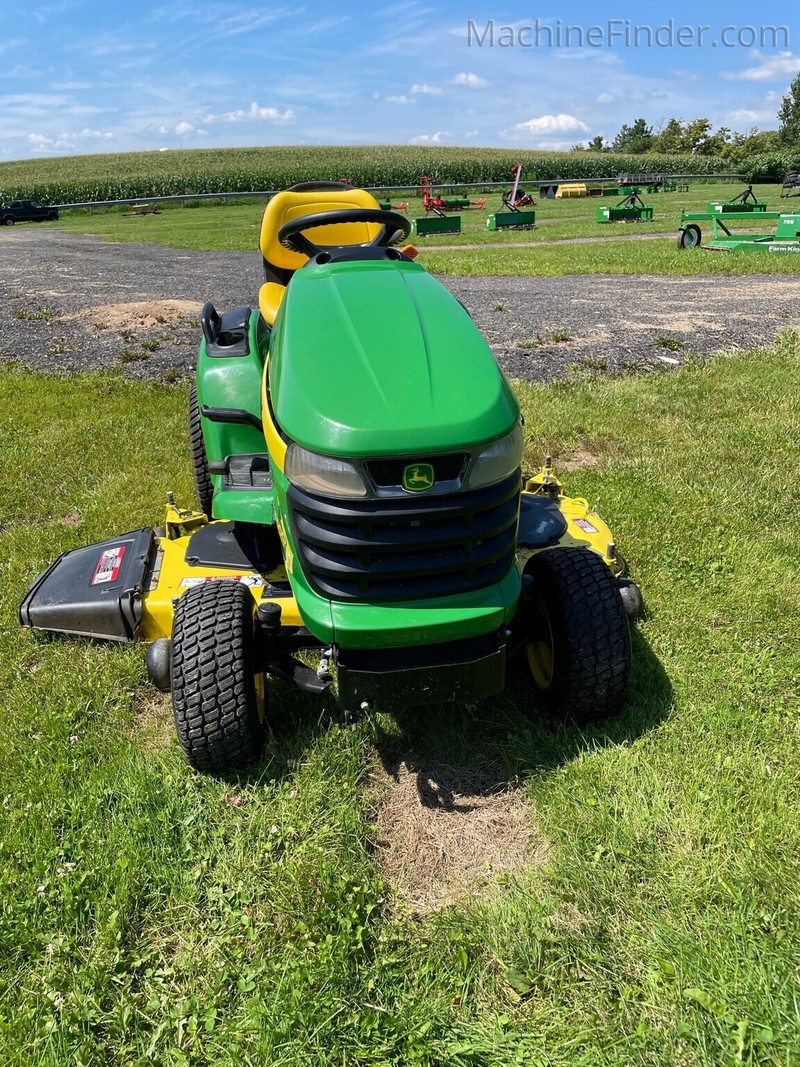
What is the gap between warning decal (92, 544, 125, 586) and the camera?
301 cm

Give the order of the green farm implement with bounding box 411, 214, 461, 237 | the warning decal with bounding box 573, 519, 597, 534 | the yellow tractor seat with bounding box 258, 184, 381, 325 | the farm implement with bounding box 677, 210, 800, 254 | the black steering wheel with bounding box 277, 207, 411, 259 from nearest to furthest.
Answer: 1. the black steering wheel with bounding box 277, 207, 411, 259
2. the warning decal with bounding box 573, 519, 597, 534
3. the yellow tractor seat with bounding box 258, 184, 381, 325
4. the farm implement with bounding box 677, 210, 800, 254
5. the green farm implement with bounding box 411, 214, 461, 237

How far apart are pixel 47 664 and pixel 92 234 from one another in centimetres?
2459

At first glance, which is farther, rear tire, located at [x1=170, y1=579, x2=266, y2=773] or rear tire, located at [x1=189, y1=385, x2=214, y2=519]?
rear tire, located at [x1=189, y1=385, x2=214, y2=519]

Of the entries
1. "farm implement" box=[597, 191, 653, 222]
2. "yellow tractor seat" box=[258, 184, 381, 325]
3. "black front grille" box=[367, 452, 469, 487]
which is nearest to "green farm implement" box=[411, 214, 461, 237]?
"farm implement" box=[597, 191, 653, 222]

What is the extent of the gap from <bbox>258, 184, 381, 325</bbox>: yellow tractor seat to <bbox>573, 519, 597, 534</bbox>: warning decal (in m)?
1.71

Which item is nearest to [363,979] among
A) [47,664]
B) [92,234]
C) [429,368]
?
[429,368]

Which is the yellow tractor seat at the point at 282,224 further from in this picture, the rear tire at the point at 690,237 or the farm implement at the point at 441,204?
the farm implement at the point at 441,204

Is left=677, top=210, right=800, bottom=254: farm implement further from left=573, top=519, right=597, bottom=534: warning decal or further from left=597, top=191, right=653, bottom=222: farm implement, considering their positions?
left=573, top=519, right=597, bottom=534: warning decal

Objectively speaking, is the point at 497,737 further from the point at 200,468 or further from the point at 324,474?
the point at 200,468

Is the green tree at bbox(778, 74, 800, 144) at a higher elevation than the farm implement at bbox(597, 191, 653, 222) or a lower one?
higher

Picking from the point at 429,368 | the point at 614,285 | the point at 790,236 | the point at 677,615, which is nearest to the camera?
the point at 429,368

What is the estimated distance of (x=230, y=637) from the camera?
2.24m

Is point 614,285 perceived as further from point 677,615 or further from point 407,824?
point 407,824

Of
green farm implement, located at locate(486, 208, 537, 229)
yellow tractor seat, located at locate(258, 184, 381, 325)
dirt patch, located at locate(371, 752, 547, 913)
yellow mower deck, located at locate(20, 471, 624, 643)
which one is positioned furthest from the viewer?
green farm implement, located at locate(486, 208, 537, 229)
